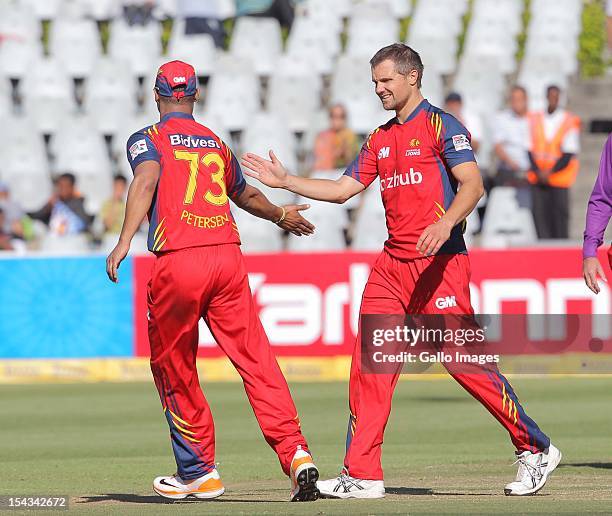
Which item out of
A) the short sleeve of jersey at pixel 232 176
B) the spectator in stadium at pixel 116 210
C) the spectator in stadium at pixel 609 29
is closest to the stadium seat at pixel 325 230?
the spectator in stadium at pixel 116 210

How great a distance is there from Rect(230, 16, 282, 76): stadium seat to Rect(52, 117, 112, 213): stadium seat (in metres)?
2.56

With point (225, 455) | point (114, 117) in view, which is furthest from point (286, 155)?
point (225, 455)

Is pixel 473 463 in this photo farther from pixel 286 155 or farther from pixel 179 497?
pixel 286 155

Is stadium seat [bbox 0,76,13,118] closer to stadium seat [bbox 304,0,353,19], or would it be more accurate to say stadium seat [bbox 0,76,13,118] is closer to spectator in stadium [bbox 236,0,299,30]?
spectator in stadium [bbox 236,0,299,30]

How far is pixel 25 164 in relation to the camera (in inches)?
709

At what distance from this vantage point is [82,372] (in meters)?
14.7

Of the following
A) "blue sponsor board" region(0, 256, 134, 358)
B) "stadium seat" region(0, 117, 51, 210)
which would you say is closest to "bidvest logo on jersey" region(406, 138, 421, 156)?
"blue sponsor board" region(0, 256, 134, 358)

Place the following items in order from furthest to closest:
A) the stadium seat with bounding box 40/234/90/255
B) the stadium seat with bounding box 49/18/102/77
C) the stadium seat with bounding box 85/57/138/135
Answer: the stadium seat with bounding box 49/18/102/77
the stadium seat with bounding box 85/57/138/135
the stadium seat with bounding box 40/234/90/255

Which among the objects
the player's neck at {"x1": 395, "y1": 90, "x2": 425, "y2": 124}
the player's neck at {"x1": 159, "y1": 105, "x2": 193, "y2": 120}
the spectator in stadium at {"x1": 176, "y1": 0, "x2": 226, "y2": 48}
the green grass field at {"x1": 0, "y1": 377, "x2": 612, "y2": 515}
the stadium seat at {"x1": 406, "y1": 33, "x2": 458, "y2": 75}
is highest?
the spectator in stadium at {"x1": 176, "y1": 0, "x2": 226, "y2": 48}

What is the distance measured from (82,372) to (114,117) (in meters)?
5.29

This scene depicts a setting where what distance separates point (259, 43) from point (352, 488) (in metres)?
13.6

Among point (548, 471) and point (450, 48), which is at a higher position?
point (450, 48)

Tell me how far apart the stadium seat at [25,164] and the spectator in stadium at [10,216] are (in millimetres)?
1290

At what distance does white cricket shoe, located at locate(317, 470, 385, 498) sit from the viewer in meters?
6.87
